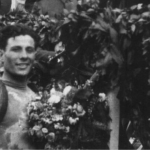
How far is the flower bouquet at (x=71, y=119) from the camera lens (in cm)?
307

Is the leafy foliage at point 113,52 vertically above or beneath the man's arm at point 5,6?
beneath

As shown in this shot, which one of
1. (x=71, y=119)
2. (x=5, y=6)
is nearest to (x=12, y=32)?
(x=71, y=119)

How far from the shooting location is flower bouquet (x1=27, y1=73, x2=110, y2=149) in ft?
10.1

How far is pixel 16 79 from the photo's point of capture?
336 cm

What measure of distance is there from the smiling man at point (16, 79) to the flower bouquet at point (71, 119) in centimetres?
9

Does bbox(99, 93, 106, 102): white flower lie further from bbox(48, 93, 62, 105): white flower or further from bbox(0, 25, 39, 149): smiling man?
bbox(0, 25, 39, 149): smiling man

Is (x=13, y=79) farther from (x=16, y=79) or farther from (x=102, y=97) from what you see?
(x=102, y=97)

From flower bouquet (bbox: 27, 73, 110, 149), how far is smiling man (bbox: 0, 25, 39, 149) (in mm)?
89

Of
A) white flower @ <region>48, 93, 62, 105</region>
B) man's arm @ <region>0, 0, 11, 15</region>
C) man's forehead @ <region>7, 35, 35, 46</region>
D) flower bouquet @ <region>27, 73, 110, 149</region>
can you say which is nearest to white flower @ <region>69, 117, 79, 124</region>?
flower bouquet @ <region>27, 73, 110, 149</region>

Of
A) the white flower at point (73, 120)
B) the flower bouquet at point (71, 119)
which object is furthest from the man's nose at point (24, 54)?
the white flower at point (73, 120)

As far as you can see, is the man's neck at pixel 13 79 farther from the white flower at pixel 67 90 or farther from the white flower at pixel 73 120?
the white flower at pixel 73 120

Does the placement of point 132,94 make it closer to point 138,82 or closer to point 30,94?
point 138,82

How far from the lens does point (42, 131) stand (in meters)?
3.09

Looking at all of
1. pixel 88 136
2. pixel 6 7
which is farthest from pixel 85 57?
pixel 6 7
